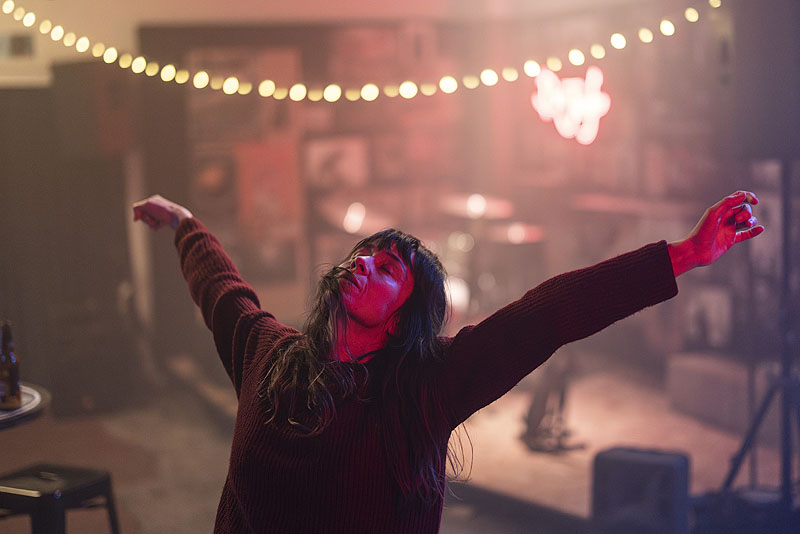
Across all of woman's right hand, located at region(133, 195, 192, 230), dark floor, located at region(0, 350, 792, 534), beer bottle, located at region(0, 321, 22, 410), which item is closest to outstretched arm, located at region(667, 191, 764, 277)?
woman's right hand, located at region(133, 195, 192, 230)

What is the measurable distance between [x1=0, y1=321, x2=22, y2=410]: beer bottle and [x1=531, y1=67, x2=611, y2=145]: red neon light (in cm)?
357

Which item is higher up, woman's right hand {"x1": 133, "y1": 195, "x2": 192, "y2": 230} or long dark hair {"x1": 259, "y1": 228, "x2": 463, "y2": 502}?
woman's right hand {"x1": 133, "y1": 195, "x2": 192, "y2": 230}

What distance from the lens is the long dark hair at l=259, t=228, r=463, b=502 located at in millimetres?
1430

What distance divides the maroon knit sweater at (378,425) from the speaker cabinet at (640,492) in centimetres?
180

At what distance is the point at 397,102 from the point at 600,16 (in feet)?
4.41

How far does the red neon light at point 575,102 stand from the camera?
5105mm

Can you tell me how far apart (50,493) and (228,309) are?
1209mm

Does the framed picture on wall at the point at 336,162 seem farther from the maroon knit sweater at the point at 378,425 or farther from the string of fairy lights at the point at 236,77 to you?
the maroon knit sweater at the point at 378,425

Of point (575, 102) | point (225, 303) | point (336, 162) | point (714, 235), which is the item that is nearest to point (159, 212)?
point (225, 303)

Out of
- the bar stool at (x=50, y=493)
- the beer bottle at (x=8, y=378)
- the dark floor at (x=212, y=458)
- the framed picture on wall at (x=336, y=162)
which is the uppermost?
the framed picture on wall at (x=336, y=162)

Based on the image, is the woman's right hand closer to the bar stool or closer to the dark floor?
the bar stool

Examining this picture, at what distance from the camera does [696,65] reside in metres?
4.49

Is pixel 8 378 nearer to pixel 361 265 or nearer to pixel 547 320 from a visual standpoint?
pixel 361 265

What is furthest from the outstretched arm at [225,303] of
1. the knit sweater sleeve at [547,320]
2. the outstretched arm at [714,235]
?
the outstretched arm at [714,235]
